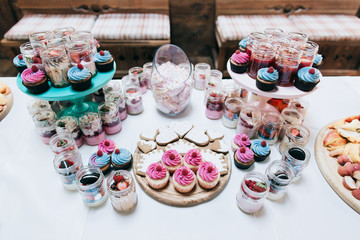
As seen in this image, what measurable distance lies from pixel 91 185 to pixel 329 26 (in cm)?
297

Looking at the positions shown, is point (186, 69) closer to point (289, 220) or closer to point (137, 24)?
point (289, 220)

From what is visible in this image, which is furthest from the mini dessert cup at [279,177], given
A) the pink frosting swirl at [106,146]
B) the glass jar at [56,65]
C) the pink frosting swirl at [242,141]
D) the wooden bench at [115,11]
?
the wooden bench at [115,11]

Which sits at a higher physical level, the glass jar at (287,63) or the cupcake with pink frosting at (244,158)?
the glass jar at (287,63)

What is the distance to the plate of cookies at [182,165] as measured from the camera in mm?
1141

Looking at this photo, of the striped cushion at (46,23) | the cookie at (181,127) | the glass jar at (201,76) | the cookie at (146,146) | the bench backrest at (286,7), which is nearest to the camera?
the cookie at (146,146)

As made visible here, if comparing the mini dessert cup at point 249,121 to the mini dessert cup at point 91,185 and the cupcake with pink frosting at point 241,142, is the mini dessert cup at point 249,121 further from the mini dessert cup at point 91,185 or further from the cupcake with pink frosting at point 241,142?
Result: the mini dessert cup at point 91,185

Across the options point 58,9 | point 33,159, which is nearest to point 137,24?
point 58,9

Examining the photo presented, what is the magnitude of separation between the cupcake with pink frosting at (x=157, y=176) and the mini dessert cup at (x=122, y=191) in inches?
3.7

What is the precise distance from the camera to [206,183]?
45.1 inches

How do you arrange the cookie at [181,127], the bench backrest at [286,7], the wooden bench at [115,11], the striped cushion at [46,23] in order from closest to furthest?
the cookie at [181,127]
the striped cushion at [46,23]
the wooden bench at [115,11]
the bench backrest at [286,7]

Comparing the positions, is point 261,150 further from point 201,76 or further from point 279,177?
point 201,76

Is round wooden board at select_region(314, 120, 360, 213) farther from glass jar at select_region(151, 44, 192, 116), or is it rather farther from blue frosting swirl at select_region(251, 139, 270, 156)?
glass jar at select_region(151, 44, 192, 116)

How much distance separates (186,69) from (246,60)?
0.38 metres

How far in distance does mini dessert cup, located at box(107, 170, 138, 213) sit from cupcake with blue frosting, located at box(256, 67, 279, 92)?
0.80m
